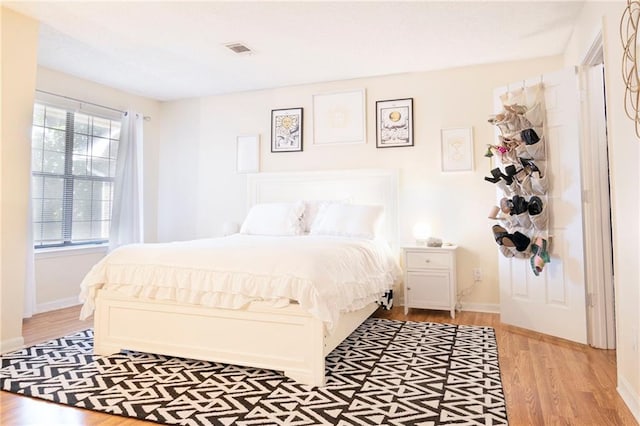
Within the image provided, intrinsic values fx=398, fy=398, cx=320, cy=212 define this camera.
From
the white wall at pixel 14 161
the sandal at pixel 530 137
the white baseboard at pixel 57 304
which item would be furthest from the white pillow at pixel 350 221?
the white baseboard at pixel 57 304

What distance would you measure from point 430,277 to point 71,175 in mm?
4017

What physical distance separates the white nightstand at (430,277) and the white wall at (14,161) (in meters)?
3.22

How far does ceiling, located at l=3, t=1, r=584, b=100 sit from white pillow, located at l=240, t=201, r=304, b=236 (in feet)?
4.84

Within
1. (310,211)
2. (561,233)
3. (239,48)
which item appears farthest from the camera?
(310,211)

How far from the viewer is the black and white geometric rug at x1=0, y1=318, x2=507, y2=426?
190cm

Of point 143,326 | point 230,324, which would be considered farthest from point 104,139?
point 230,324

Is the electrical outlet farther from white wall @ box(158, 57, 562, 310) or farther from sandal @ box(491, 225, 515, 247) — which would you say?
sandal @ box(491, 225, 515, 247)

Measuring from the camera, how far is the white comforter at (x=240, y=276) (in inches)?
89.4

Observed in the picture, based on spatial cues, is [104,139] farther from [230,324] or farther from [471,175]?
[471,175]

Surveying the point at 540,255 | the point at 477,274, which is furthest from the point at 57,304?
the point at 540,255

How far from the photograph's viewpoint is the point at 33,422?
1.85 meters

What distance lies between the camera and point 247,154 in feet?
16.3

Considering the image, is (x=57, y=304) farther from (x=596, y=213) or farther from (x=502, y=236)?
(x=596, y=213)

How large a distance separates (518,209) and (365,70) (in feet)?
6.97
